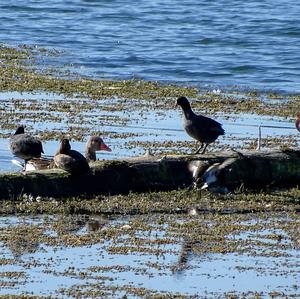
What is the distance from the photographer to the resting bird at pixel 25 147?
16750 mm

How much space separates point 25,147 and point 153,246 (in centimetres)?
444

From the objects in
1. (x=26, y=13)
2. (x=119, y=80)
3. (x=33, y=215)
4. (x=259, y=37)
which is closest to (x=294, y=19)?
(x=259, y=37)

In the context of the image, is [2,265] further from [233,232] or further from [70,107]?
[70,107]

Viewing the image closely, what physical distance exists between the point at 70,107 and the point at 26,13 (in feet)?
68.9

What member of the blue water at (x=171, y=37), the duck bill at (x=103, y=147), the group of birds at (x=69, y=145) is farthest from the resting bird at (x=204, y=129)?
the blue water at (x=171, y=37)

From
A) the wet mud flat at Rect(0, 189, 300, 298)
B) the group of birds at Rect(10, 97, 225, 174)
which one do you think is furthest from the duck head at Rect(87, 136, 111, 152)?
the wet mud flat at Rect(0, 189, 300, 298)

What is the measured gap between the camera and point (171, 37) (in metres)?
36.9

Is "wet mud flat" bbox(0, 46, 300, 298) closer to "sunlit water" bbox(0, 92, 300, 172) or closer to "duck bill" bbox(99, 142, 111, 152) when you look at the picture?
"sunlit water" bbox(0, 92, 300, 172)

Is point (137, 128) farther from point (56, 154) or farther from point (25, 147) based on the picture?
point (56, 154)

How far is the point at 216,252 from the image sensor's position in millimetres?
12680

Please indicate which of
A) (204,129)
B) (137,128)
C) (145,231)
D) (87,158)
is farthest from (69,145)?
(137,128)

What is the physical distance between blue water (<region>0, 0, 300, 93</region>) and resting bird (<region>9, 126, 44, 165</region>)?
11.0 metres

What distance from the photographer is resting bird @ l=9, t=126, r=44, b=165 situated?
1675 centimetres

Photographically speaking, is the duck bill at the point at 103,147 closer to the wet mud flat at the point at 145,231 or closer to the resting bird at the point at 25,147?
the wet mud flat at the point at 145,231
